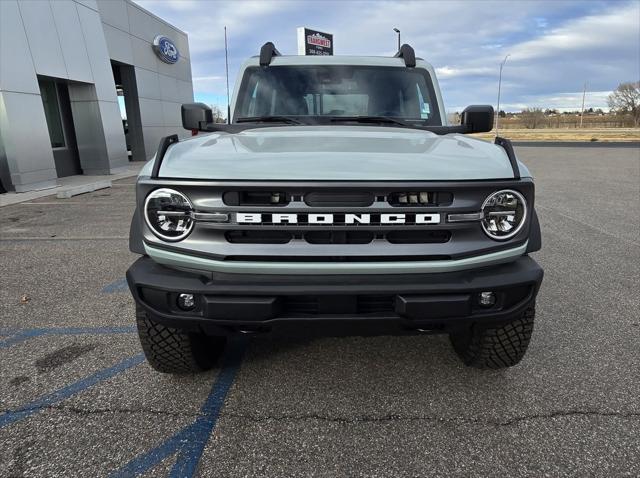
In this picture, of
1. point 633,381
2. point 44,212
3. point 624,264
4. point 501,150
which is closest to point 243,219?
point 501,150

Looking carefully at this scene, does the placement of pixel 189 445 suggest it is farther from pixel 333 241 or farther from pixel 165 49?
pixel 165 49

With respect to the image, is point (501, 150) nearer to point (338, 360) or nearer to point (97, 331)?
point (338, 360)

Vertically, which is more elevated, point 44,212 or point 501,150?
point 501,150

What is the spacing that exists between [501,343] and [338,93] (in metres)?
2.22

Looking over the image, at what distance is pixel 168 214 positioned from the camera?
7.17ft

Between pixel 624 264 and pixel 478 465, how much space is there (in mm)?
4081

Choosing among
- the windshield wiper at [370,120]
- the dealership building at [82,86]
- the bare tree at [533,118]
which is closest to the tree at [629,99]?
the bare tree at [533,118]

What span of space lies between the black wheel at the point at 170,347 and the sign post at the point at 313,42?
2890cm

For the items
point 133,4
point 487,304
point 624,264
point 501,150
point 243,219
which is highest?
point 133,4

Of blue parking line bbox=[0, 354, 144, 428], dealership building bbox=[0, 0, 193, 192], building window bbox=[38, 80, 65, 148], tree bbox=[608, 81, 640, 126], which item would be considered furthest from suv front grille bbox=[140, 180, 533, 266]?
tree bbox=[608, 81, 640, 126]

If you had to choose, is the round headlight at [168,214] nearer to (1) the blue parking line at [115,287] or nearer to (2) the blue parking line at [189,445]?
(2) the blue parking line at [189,445]

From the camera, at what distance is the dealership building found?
434 inches

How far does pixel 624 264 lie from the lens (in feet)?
16.9

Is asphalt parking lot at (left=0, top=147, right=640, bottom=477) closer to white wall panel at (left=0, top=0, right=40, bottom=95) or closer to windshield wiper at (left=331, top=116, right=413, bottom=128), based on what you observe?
windshield wiper at (left=331, top=116, right=413, bottom=128)
